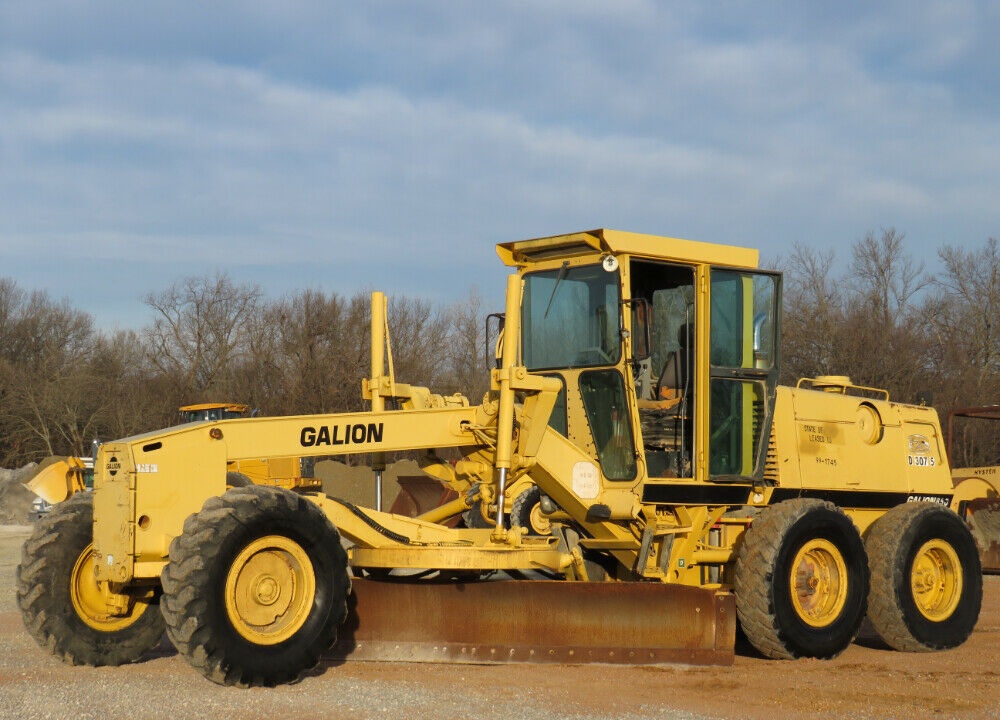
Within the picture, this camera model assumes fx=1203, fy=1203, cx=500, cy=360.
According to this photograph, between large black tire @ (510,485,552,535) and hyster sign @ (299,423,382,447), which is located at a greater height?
hyster sign @ (299,423,382,447)

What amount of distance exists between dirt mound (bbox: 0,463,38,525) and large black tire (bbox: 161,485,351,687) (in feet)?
101

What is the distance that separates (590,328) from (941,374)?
31.9 m

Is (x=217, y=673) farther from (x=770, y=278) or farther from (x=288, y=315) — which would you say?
(x=288, y=315)

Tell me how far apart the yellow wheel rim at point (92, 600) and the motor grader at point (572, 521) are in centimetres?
2

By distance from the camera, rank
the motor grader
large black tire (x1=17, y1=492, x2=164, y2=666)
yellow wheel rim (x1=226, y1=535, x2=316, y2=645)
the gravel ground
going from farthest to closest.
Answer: large black tire (x1=17, y1=492, x2=164, y2=666)
the motor grader
yellow wheel rim (x1=226, y1=535, x2=316, y2=645)
the gravel ground

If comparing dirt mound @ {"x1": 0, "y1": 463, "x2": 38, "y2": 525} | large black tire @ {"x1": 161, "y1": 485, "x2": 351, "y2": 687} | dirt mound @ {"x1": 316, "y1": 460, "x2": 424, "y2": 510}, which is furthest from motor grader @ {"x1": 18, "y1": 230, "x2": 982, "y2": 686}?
dirt mound @ {"x1": 0, "y1": 463, "x2": 38, "y2": 525}

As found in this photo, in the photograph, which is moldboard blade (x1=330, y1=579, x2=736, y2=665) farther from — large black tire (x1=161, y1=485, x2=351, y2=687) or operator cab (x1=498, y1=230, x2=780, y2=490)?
operator cab (x1=498, y1=230, x2=780, y2=490)

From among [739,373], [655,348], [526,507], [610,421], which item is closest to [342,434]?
[610,421]

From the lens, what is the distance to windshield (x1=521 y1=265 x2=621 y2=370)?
360 inches

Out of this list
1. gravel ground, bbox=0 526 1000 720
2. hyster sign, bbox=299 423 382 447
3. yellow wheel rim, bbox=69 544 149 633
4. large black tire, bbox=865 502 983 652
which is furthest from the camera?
large black tire, bbox=865 502 983 652

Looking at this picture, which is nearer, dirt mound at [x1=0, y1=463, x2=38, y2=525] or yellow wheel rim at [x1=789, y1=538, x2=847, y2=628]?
yellow wheel rim at [x1=789, y1=538, x2=847, y2=628]

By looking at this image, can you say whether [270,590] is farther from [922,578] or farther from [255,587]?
[922,578]

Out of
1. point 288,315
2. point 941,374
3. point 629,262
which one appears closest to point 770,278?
point 629,262

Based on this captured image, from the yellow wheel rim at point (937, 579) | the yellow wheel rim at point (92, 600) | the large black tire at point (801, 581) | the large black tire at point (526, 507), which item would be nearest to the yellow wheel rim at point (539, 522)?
the large black tire at point (526, 507)
